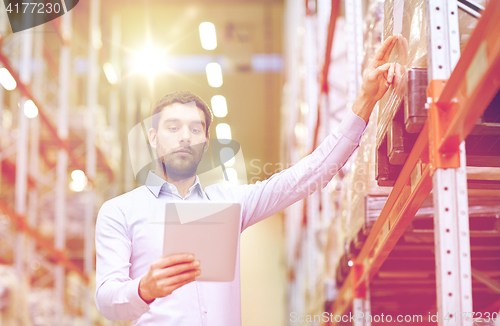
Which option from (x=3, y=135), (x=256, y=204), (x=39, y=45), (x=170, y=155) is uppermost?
(x=39, y=45)

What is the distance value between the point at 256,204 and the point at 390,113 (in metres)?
0.83

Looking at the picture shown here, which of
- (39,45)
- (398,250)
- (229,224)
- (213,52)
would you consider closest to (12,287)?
(39,45)

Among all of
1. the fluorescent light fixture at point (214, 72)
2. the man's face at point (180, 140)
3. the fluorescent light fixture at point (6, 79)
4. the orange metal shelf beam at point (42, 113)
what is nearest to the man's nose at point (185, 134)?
the man's face at point (180, 140)

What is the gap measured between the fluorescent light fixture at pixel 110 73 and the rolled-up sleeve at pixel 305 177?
1202 centimetres

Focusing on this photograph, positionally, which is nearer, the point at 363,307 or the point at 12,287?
the point at 363,307

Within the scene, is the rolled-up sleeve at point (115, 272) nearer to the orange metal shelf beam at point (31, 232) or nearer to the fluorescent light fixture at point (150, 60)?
the orange metal shelf beam at point (31, 232)

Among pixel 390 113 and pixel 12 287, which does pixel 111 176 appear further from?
pixel 390 113

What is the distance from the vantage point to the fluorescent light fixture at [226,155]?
3585 millimetres

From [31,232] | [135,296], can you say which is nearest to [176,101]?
[135,296]

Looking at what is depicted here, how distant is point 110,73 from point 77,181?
117 inches

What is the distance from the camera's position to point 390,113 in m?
2.48

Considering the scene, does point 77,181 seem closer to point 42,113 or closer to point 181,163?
point 42,113

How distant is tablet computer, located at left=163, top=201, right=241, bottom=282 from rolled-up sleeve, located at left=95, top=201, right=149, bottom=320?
0.26m

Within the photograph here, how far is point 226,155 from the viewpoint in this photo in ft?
12.3
